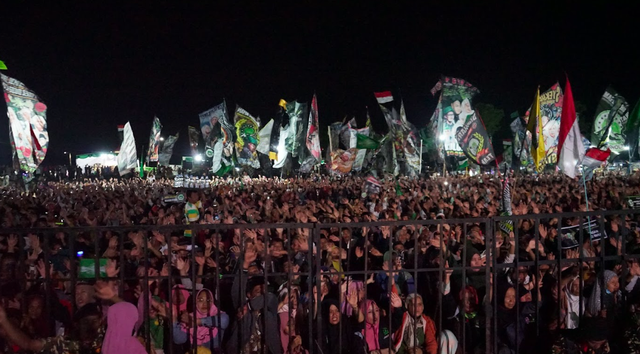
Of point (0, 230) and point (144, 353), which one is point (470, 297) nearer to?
point (144, 353)

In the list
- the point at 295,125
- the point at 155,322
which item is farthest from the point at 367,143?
the point at 155,322

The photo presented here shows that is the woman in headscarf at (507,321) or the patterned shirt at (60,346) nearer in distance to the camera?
the patterned shirt at (60,346)

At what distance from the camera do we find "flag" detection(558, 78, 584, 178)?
9.55 m

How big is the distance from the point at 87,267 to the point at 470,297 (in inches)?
157

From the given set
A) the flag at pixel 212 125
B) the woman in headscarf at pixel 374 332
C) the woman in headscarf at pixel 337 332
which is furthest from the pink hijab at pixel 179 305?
the flag at pixel 212 125

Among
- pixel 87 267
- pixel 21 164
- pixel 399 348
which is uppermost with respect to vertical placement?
pixel 21 164

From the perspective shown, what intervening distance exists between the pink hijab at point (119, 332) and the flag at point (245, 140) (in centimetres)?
1805

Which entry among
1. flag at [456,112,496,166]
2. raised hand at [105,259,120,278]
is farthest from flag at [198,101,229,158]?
raised hand at [105,259,120,278]

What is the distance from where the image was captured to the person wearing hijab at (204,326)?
16.6ft

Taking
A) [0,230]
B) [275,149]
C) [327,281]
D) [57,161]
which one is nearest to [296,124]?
[275,149]

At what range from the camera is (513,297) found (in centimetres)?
552

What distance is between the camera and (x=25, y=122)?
11.9m

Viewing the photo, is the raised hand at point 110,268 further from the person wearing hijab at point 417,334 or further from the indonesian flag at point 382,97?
the indonesian flag at point 382,97

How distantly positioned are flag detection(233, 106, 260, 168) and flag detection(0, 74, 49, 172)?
389 inches
